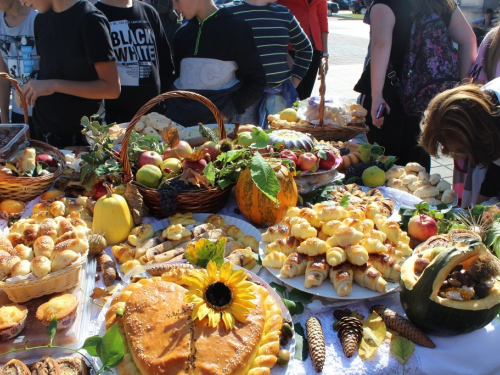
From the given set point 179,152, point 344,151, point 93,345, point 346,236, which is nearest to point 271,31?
point 344,151

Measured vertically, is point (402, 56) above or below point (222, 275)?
above

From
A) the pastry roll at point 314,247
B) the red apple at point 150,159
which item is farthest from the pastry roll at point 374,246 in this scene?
the red apple at point 150,159

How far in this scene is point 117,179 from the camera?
Result: 75.8 inches

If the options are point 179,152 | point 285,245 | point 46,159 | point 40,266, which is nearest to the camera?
point 40,266

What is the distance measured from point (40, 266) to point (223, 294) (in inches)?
22.8

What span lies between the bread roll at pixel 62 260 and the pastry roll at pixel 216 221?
Result: 2.05 feet

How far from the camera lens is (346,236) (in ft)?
4.66

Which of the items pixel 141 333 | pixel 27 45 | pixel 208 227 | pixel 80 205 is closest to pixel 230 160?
pixel 208 227

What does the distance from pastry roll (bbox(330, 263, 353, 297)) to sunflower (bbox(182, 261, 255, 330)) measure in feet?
1.18

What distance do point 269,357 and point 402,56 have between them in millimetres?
2410

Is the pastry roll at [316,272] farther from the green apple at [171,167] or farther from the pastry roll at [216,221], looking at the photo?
the green apple at [171,167]

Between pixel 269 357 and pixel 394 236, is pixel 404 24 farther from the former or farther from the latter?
pixel 269 357

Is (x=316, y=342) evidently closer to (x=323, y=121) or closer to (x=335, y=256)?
(x=335, y=256)

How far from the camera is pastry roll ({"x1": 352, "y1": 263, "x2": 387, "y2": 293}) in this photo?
1355 millimetres
